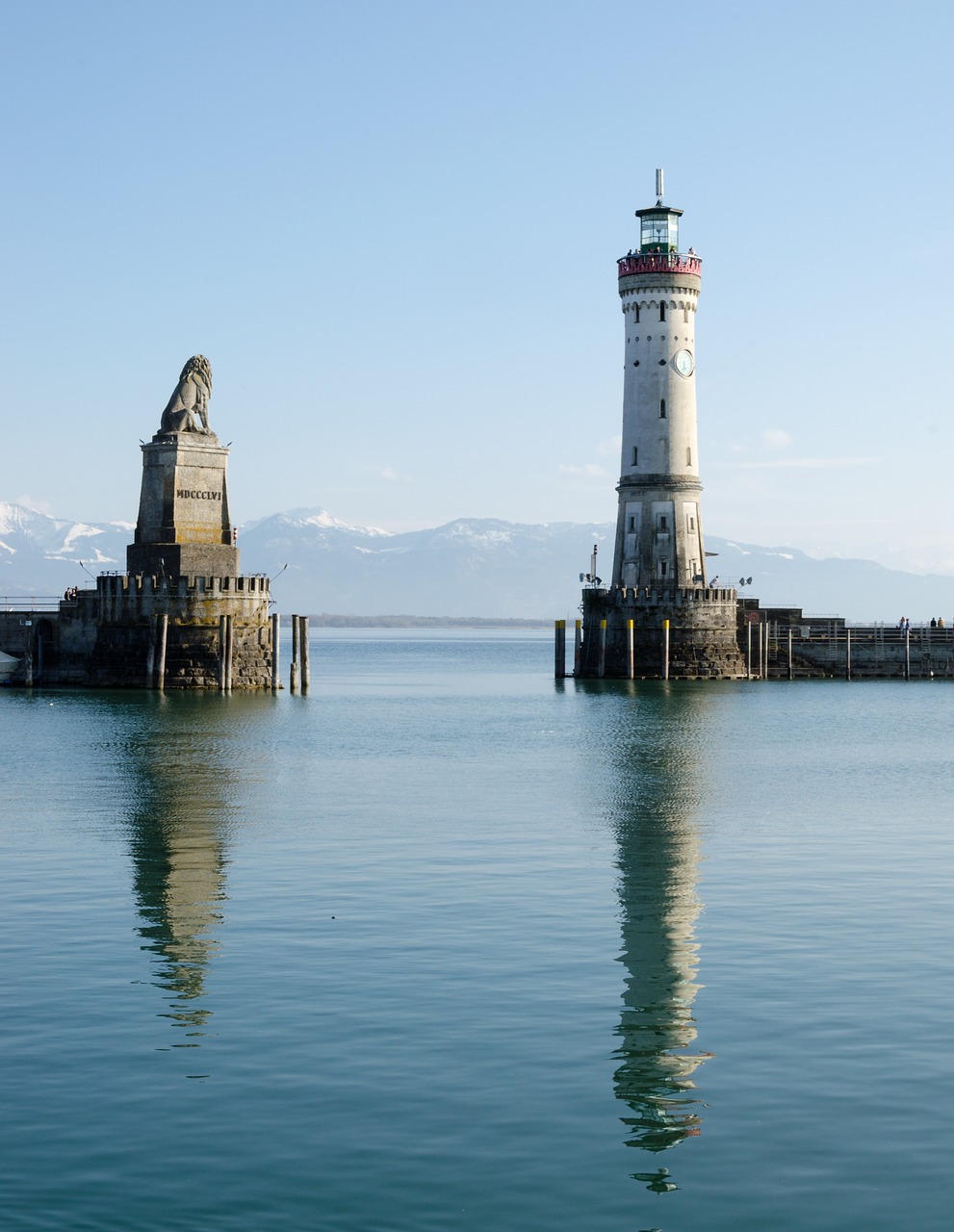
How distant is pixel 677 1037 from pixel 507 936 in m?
5.90

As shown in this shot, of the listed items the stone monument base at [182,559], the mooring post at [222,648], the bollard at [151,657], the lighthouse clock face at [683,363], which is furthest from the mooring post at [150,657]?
the lighthouse clock face at [683,363]

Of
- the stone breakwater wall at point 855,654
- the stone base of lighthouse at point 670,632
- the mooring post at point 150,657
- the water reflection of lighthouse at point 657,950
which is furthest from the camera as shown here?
the stone breakwater wall at point 855,654

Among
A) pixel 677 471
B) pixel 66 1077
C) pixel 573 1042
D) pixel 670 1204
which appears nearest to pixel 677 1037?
pixel 573 1042

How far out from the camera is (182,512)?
86.9 meters

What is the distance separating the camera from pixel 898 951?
2384 centimetres

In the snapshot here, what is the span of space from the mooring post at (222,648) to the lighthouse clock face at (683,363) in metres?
34.2

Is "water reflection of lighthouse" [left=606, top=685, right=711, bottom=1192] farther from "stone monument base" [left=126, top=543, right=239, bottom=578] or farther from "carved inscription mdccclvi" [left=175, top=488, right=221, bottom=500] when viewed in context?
"carved inscription mdccclvi" [left=175, top=488, right=221, bottom=500]

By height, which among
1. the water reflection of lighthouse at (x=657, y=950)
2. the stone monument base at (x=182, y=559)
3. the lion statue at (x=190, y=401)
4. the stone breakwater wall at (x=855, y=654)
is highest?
the lion statue at (x=190, y=401)

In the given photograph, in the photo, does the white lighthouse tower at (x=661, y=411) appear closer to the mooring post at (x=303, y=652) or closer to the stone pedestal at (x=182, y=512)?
the mooring post at (x=303, y=652)

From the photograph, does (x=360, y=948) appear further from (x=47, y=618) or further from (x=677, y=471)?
(x=677, y=471)

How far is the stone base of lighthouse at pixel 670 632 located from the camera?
100000mm

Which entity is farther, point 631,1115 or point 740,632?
point 740,632

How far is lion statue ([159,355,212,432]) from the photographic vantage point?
88.3 meters

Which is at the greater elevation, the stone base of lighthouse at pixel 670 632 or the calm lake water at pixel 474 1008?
the stone base of lighthouse at pixel 670 632
